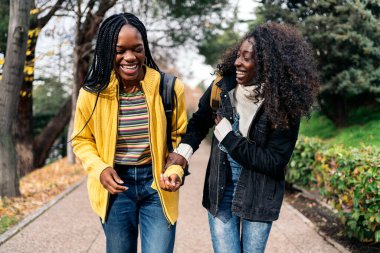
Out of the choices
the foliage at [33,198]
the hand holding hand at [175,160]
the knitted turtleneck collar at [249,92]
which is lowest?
the foliage at [33,198]

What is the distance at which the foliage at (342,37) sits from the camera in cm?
1112

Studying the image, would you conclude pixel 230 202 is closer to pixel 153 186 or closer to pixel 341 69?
pixel 153 186

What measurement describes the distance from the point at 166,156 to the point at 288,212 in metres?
4.86

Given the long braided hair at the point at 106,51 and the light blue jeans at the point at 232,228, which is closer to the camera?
the long braided hair at the point at 106,51

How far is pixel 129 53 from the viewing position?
2350mm

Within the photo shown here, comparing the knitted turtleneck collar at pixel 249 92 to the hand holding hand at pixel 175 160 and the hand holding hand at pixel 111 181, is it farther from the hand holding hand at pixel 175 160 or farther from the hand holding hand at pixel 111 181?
the hand holding hand at pixel 111 181

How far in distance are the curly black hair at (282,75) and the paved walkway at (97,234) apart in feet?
9.83

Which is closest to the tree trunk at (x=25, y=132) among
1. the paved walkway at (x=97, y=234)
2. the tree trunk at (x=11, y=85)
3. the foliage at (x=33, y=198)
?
the foliage at (x=33, y=198)

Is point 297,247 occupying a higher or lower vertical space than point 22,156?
higher

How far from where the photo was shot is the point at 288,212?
6973 mm

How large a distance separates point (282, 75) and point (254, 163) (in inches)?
18.2

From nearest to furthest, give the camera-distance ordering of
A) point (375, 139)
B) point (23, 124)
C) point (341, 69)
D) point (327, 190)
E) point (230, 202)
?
point (230, 202) < point (327, 190) < point (375, 139) < point (341, 69) < point (23, 124)

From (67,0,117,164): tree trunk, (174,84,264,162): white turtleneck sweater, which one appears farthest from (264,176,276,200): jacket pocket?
(67,0,117,164): tree trunk

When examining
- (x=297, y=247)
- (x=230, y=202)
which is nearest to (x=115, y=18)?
(x=230, y=202)
